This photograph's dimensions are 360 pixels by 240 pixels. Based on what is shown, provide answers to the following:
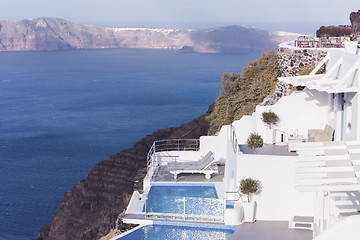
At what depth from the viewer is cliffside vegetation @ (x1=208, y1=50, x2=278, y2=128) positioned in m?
18.5

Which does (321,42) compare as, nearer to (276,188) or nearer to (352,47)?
(352,47)

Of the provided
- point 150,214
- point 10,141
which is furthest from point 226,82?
point 10,141

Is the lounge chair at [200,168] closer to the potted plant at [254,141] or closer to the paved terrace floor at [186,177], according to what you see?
the paved terrace floor at [186,177]

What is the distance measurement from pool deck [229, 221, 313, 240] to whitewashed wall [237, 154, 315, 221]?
0.85 feet

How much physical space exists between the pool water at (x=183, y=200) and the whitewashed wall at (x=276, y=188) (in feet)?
3.00

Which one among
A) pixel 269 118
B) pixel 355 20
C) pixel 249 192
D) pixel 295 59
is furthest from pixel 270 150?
pixel 355 20

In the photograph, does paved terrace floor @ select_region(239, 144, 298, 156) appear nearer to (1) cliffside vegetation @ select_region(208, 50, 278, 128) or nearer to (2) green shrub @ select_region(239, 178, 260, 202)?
(2) green shrub @ select_region(239, 178, 260, 202)

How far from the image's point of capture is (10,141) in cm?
5316

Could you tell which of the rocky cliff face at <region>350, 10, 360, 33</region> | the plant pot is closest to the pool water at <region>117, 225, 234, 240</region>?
the plant pot

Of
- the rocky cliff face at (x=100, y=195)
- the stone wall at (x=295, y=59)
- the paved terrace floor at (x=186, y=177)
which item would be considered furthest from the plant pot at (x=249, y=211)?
the rocky cliff face at (x=100, y=195)

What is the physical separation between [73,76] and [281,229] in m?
109

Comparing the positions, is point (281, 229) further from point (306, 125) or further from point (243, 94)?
point (243, 94)

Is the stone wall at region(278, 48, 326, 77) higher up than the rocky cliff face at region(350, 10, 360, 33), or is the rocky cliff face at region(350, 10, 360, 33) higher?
the rocky cliff face at region(350, 10, 360, 33)

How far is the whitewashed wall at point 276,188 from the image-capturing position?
9906 millimetres
